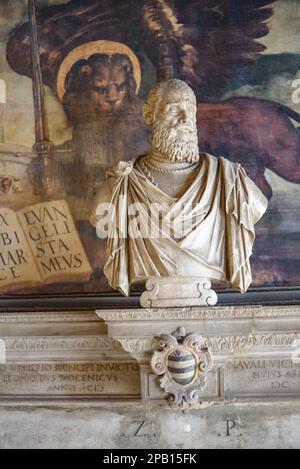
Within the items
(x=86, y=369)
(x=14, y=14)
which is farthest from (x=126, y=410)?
(x=14, y=14)

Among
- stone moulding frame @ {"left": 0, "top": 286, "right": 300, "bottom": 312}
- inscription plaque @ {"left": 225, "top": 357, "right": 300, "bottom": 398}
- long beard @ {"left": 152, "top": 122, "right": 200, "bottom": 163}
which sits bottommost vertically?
inscription plaque @ {"left": 225, "top": 357, "right": 300, "bottom": 398}

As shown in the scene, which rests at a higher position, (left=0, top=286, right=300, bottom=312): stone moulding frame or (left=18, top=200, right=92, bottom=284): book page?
(left=18, top=200, right=92, bottom=284): book page

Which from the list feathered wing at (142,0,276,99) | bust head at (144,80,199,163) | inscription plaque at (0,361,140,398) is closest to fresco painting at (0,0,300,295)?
feathered wing at (142,0,276,99)

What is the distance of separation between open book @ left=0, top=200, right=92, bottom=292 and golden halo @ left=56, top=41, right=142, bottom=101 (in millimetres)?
Result: 1100

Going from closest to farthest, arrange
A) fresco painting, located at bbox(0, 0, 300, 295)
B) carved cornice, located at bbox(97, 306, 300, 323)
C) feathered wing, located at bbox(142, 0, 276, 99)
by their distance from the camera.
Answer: carved cornice, located at bbox(97, 306, 300, 323) < fresco painting, located at bbox(0, 0, 300, 295) < feathered wing, located at bbox(142, 0, 276, 99)

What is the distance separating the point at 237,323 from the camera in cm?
544

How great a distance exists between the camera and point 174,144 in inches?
215

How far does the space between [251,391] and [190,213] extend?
1529mm

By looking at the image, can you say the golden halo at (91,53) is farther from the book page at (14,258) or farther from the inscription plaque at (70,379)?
the inscription plaque at (70,379)

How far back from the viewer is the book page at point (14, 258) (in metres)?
6.99

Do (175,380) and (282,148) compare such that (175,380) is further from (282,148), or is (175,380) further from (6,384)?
(282,148)

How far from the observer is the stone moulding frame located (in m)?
6.66

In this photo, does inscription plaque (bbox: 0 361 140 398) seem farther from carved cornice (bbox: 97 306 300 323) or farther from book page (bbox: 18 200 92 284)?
book page (bbox: 18 200 92 284)

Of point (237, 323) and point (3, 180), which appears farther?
point (3, 180)
